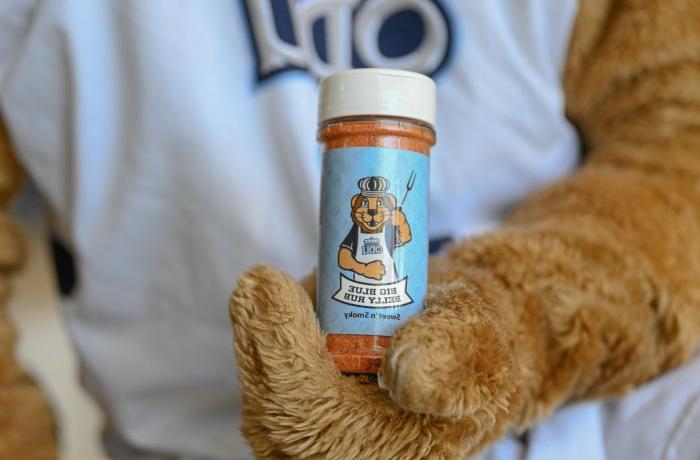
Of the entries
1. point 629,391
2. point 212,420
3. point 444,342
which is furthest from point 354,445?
point 212,420

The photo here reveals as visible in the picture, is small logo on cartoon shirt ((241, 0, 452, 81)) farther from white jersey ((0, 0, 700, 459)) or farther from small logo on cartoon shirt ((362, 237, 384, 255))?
small logo on cartoon shirt ((362, 237, 384, 255))

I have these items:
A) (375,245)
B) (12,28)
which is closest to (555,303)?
(375,245)

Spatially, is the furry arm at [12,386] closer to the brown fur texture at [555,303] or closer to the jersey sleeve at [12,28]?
the jersey sleeve at [12,28]

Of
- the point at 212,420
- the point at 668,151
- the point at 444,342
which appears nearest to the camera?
the point at 444,342

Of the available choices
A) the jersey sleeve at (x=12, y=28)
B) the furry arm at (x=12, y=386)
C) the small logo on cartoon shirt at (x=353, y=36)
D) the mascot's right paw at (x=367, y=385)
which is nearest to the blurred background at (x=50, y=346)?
the furry arm at (x=12, y=386)

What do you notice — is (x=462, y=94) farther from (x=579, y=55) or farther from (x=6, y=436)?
(x=6, y=436)

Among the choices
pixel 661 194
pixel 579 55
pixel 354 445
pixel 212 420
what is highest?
pixel 579 55
